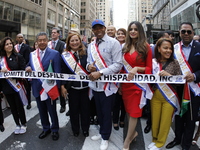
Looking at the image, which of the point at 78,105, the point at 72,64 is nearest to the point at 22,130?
the point at 78,105

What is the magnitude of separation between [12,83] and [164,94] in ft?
9.75

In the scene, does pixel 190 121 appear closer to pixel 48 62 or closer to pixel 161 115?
pixel 161 115

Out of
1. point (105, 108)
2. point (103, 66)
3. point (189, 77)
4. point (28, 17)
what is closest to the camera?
point (189, 77)

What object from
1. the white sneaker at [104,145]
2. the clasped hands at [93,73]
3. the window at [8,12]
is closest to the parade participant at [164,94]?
the white sneaker at [104,145]

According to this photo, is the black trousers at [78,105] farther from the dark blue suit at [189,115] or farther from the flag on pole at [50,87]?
the dark blue suit at [189,115]

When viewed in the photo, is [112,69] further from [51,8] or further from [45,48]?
[51,8]

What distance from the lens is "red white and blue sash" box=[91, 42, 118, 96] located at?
2.80 metres

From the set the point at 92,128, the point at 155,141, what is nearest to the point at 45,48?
the point at 92,128

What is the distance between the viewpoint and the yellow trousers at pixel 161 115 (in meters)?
2.68

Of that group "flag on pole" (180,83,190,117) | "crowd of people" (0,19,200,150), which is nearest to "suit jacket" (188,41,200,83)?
"crowd of people" (0,19,200,150)

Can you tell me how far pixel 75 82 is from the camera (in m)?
→ 3.15

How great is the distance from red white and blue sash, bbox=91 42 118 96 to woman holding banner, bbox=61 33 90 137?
1.27 ft

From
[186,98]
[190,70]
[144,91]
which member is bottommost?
[186,98]

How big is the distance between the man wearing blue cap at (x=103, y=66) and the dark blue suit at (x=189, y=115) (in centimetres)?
115
